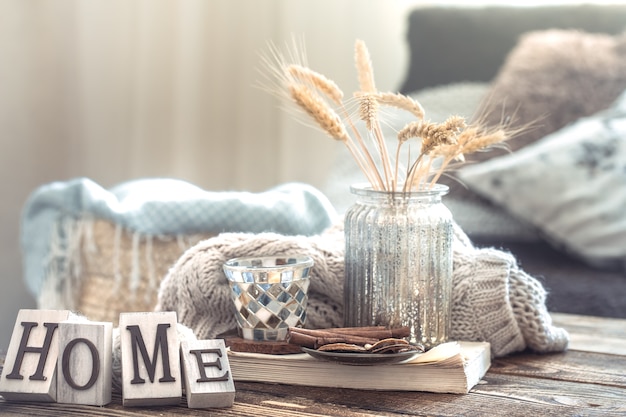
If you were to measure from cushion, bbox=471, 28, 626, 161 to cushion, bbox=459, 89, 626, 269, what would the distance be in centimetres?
12

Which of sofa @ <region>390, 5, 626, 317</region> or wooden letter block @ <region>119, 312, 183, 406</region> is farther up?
sofa @ <region>390, 5, 626, 317</region>

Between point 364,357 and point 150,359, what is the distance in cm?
20

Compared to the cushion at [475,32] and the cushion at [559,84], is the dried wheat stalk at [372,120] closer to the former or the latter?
the cushion at [559,84]

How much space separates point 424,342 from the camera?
866 millimetres

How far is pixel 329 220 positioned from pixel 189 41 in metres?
1.80

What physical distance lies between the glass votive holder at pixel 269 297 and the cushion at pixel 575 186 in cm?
96

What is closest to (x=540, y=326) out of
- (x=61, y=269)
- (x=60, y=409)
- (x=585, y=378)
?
(x=585, y=378)

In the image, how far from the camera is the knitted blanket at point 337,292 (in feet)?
3.01

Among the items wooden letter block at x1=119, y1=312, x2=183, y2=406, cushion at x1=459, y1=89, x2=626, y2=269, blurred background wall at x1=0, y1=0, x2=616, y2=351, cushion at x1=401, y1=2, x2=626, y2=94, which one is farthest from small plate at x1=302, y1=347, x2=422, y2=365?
blurred background wall at x1=0, y1=0, x2=616, y2=351

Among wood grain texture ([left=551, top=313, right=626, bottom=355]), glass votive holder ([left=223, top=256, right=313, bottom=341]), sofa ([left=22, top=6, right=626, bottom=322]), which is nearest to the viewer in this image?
glass votive holder ([left=223, top=256, right=313, bottom=341])

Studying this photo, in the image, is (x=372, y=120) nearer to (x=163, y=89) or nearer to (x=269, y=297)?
(x=269, y=297)

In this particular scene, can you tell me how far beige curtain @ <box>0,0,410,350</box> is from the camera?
2.54 meters

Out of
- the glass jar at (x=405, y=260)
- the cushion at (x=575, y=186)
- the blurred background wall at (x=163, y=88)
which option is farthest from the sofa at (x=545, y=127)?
the glass jar at (x=405, y=260)

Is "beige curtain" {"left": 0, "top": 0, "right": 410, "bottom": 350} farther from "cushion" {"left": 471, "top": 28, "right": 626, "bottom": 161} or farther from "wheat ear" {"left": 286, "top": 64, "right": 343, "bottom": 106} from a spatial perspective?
"wheat ear" {"left": 286, "top": 64, "right": 343, "bottom": 106}
